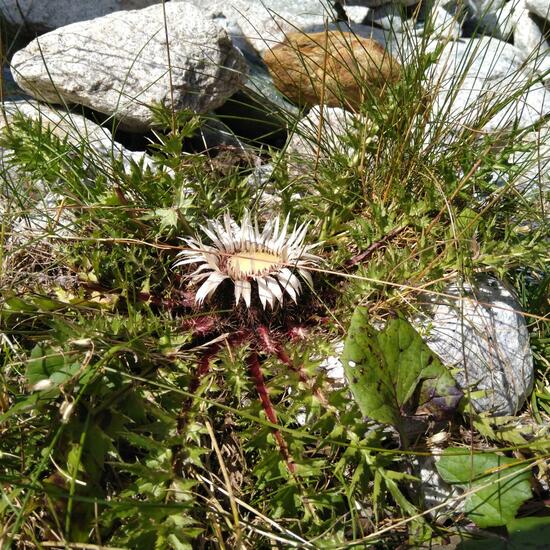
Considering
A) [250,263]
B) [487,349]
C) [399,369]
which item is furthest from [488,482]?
[250,263]

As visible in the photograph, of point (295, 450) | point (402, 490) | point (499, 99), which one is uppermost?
point (499, 99)

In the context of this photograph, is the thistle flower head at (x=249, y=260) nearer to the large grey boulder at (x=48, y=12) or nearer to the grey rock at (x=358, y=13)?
the large grey boulder at (x=48, y=12)

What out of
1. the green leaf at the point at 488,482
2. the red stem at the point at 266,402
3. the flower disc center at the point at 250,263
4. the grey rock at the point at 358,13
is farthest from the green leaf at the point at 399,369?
the grey rock at the point at 358,13

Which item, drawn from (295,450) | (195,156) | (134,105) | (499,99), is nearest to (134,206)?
(195,156)

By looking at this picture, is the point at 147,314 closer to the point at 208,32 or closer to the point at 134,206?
the point at 134,206

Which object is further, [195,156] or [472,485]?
[195,156]
